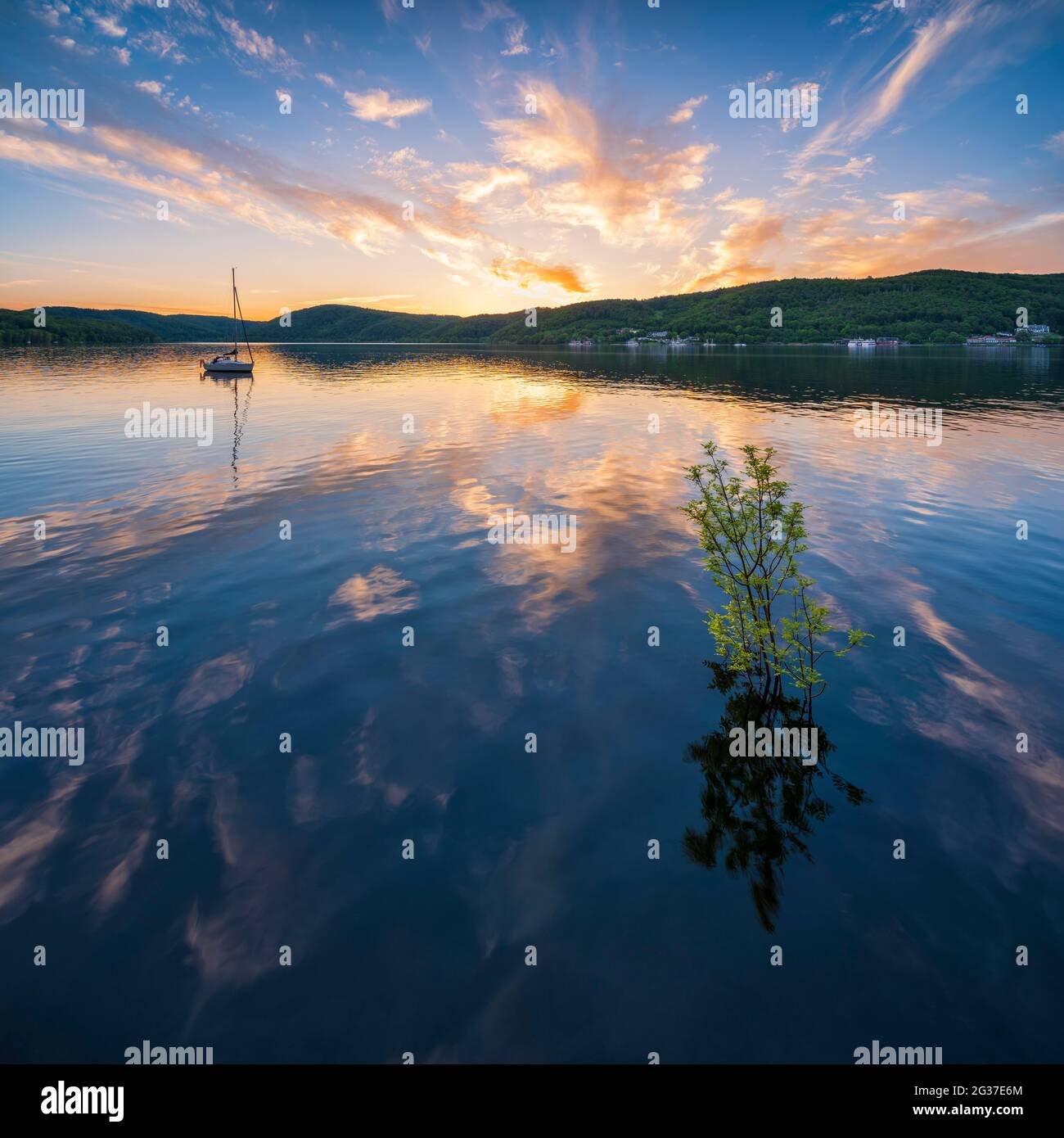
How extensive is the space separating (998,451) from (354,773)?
41129mm

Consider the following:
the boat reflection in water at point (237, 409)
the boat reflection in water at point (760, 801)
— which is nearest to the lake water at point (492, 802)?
the boat reflection in water at point (760, 801)

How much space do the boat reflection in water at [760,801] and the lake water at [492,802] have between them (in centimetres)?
14

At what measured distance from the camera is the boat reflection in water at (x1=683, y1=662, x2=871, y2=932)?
24.9ft

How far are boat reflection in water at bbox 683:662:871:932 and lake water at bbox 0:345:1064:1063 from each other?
0.45 feet

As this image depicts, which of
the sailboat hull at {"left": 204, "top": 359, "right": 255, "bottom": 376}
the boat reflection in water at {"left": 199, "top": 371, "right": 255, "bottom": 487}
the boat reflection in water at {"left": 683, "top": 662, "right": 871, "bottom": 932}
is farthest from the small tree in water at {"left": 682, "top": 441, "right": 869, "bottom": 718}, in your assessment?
the sailboat hull at {"left": 204, "top": 359, "right": 255, "bottom": 376}

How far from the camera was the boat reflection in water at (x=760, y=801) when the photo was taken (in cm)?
760

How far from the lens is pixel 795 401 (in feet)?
199

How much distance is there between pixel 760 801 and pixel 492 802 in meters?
4.22

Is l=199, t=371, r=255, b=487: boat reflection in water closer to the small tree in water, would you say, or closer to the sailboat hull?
the sailboat hull

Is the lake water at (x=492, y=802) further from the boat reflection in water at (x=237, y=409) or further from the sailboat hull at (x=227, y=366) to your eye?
the sailboat hull at (x=227, y=366)

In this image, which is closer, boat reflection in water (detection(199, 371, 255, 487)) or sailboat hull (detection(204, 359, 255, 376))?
Result: boat reflection in water (detection(199, 371, 255, 487))

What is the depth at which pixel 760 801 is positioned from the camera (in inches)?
340

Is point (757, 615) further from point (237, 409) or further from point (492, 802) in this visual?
point (237, 409)
